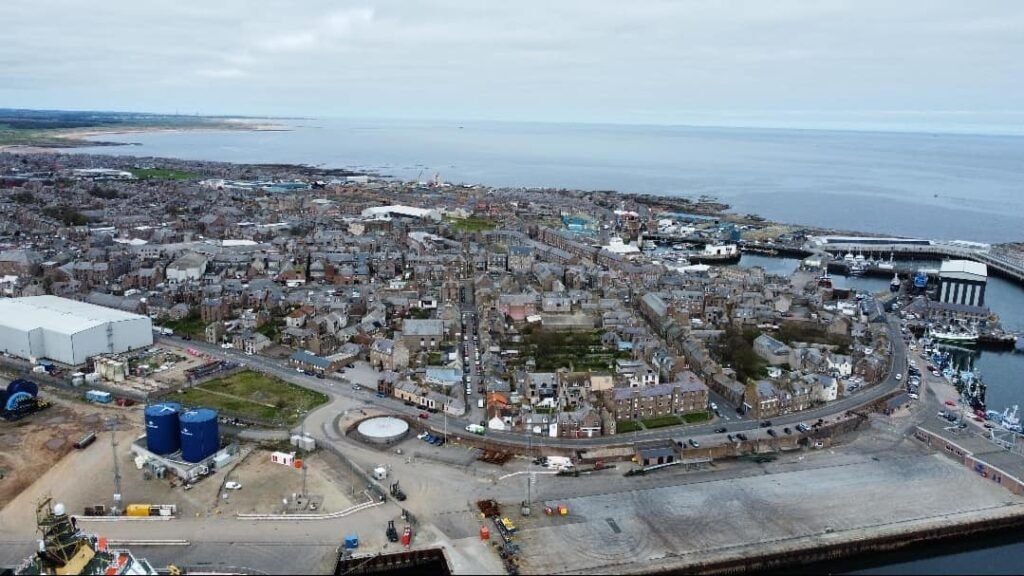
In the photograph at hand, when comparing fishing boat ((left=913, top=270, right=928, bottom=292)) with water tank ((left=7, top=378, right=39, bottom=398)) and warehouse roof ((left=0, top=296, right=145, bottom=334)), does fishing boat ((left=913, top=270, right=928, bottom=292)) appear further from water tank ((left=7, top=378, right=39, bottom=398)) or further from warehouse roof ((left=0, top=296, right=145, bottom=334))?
water tank ((left=7, top=378, right=39, bottom=398))

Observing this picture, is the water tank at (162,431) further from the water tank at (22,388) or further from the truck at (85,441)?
the water tank at (22,388)

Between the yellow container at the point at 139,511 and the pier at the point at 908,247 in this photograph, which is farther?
the pier at the point at 908,247

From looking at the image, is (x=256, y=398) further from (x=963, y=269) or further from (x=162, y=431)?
(x=963, y=269)

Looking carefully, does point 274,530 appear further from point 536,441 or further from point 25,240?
point 25,240

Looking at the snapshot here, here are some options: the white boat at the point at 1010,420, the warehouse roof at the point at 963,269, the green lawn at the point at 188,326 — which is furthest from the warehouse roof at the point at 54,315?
the warehouse roof at the point at 963,269

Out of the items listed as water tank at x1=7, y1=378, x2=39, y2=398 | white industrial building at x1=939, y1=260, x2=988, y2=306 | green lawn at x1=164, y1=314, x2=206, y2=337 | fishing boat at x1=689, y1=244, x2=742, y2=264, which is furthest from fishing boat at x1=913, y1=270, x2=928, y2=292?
water tank at x1=7, y1=378, x2=39, y2=398

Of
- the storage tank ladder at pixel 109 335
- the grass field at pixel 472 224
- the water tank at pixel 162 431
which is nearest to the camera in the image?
the water tank at pixel 162 431
